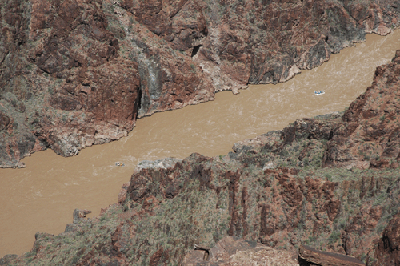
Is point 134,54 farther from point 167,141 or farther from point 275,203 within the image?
point 275,203

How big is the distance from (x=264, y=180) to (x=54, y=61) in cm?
2547

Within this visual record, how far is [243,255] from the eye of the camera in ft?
80.4

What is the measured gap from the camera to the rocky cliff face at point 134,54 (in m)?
46.4

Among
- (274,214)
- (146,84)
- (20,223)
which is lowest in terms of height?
(20,223)

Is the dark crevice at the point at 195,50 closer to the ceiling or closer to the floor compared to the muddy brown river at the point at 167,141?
closer to the ceiling

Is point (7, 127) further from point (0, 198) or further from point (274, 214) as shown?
point (274, 214)

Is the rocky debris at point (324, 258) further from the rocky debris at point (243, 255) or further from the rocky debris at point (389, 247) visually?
the rocky debris at point (243, 255)

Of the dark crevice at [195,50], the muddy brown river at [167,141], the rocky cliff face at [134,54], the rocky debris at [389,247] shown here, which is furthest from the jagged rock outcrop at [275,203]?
the dark crevice at [195,50]

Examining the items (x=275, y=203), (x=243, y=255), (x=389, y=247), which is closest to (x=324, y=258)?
(x=389, y=247)

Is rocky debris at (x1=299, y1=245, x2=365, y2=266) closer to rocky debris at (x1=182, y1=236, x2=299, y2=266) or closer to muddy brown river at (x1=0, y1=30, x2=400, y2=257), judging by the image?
rocky debris at (x1=182, y1=236, x2=299, y2=266)

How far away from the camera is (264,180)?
2994 cm

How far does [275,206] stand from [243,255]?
15.6 feet

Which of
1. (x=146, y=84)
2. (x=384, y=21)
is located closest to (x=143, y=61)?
(x=146, y=84)

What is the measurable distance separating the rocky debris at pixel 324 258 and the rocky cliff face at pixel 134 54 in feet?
91.7
